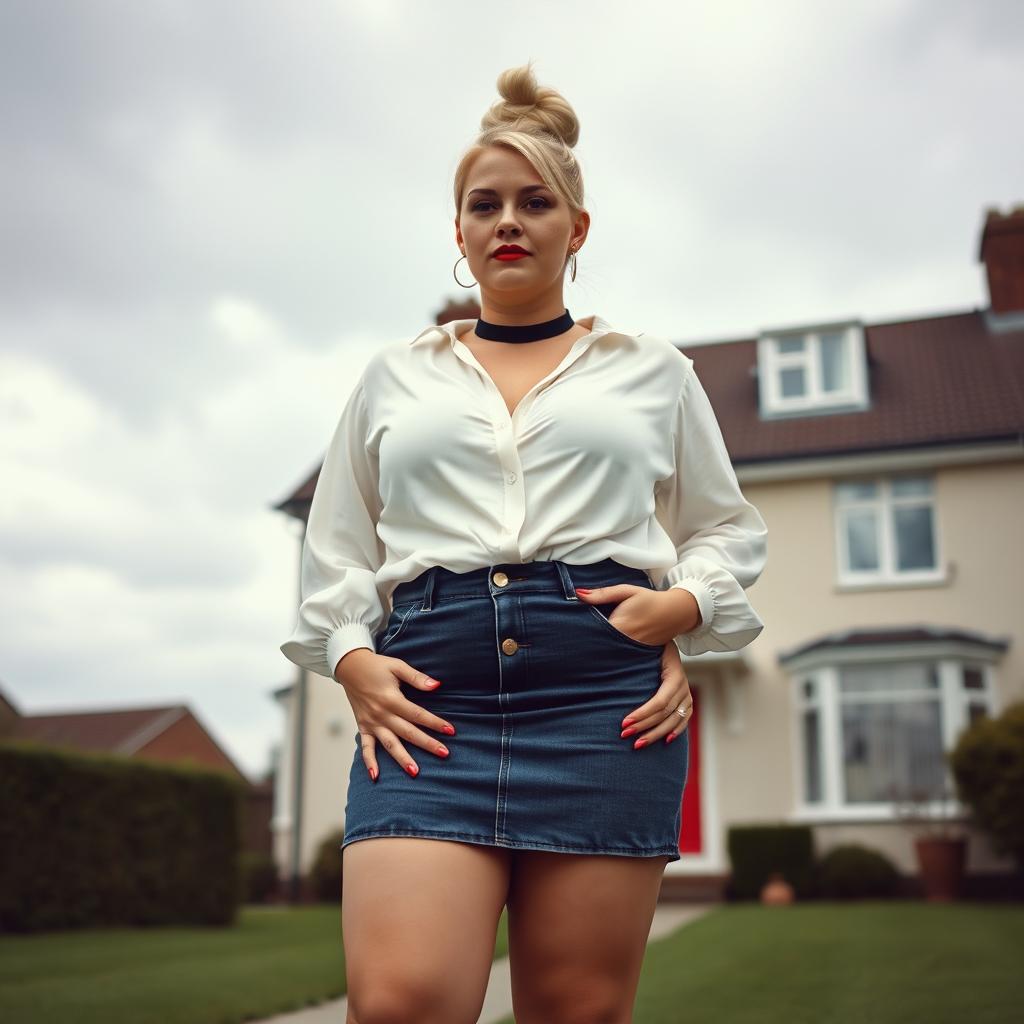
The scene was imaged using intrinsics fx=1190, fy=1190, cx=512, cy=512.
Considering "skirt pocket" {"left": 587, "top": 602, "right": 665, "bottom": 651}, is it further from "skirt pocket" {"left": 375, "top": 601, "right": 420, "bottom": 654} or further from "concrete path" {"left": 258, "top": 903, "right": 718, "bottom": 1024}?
"concrete path" {"left": 258, "top": 903, "right": 718, "bottom": 1024}

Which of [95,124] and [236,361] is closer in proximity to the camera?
[95,124]

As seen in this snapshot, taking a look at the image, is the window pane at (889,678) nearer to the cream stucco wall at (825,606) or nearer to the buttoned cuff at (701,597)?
the cream stucco wall at (825,606)

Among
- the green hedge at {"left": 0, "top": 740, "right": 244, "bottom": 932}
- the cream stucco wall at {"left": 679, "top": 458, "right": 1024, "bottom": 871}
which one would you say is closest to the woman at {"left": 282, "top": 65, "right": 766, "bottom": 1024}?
the green hedge at {"left": 0, "top": 740, "right": 244, "bottom": 932}

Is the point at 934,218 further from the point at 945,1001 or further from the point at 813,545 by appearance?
the point at 945,1001

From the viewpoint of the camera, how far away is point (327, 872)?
17.1 meters

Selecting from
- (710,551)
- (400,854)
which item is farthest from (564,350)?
(400,854)

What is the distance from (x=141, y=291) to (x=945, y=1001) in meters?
11.6

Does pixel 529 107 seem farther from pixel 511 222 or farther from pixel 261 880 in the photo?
pixel 261 880

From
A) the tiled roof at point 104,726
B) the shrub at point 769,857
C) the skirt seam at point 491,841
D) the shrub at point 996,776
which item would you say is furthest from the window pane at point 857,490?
the tiled roof at point 104,726

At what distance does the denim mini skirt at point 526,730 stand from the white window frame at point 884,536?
15285 mm

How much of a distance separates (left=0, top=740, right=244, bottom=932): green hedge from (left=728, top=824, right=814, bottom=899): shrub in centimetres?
633

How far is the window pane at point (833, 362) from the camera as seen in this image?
60.4ft

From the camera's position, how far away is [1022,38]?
1177 centimetres

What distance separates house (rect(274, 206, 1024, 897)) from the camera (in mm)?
15852
